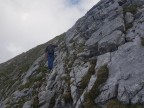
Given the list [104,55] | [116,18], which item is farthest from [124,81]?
[116,18]

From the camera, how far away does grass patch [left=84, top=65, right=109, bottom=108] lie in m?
19.5

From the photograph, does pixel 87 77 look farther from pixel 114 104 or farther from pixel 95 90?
pixel 114 104

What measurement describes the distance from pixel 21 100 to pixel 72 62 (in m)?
7.32

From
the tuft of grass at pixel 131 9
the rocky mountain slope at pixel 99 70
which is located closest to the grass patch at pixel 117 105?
the rocky mountain slope at pixel 99 70

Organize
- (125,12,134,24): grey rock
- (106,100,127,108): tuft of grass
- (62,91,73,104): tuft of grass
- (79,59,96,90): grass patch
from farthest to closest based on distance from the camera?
(125,12,134,24): grey rock < (62,91,73,104): tuft of grass < (79,59,96,90): grass patch < (106,100,127,108): tuft of grass

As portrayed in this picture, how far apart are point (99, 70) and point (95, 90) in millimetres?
2583

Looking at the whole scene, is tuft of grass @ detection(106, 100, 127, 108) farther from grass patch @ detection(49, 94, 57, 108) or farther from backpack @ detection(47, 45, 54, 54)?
backpack @ detection(47, 45, 54, 54)

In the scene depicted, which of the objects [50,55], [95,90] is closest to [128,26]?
[95,90]

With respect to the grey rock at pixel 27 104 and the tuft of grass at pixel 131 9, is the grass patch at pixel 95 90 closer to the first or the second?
the grey rock at pixel 27 104

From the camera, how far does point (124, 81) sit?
19172 mm

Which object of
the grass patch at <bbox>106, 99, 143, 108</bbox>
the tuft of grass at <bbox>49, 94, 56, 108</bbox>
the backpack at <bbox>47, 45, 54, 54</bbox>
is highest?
the backpack at <bbox>47, 45, 54, 54</bbox>

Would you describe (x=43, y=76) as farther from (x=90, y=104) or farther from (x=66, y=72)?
(x=90, y=104)

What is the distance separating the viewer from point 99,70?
22.3 meters

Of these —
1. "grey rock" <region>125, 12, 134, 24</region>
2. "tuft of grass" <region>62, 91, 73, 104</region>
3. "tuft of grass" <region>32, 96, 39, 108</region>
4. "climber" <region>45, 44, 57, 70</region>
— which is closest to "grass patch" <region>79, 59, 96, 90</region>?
"tuft of grass" <region>62, 91, 73, 104</region>
